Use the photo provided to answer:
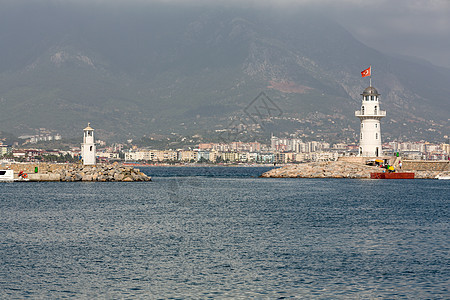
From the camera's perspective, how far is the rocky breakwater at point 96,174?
111438 mm

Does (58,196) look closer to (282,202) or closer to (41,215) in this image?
(41,215)

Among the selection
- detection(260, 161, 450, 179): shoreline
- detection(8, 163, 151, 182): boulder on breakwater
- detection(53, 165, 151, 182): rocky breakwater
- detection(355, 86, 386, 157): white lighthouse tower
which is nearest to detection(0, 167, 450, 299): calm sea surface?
detection(53, 165, 151, 182): rocky breakwater

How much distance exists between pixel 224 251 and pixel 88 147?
8152cm

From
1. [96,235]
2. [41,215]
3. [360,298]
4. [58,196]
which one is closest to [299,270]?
[360,298]

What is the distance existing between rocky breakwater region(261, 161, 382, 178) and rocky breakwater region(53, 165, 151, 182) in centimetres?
3443

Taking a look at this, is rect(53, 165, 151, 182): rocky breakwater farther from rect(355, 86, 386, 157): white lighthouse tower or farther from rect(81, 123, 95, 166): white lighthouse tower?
rect(355, 86, 386, 157): white lighthouse tower

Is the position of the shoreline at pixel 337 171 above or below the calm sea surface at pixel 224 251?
above

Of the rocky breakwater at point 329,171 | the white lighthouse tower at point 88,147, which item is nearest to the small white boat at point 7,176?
the white lighthouse tower at point 88,147

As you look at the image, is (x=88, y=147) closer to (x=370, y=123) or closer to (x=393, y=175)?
(x=370, y=123)

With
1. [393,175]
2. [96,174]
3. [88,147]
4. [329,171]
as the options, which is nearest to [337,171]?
[329,171]

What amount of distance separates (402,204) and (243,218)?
22.2 m

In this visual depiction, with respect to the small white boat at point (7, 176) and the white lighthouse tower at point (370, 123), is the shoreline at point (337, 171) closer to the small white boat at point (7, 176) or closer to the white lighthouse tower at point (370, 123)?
the white lighthouse tower at point (370, 123)

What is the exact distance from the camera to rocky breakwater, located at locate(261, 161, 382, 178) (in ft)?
379

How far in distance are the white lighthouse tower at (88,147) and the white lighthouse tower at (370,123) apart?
49617mm
